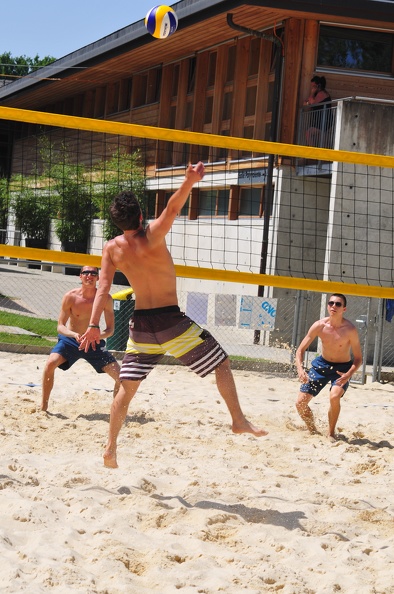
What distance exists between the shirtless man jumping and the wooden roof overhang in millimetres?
11418

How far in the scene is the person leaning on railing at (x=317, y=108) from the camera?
15914mm

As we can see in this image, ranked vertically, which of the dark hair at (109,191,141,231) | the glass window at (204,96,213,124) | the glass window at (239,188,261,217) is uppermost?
the glass window at (204,96,213,124)

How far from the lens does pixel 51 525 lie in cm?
447

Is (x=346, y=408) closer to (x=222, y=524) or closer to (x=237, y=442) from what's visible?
(x=237, y=442)

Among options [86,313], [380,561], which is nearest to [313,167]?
[86,313]

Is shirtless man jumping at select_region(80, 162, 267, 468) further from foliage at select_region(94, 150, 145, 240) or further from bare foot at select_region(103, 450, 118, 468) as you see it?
foliage at select_region(94, 150, 145, 240)

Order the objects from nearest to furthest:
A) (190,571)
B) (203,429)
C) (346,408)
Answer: (190,571) < (203,429) < (346,408)

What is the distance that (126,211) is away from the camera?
509 cm

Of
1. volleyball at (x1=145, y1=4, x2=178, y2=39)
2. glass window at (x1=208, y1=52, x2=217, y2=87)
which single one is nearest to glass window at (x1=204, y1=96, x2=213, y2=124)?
glass window at (x1=208, y1=52, x2=217, y2=87)

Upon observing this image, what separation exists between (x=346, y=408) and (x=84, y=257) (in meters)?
3.92

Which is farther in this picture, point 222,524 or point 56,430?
point 56,430

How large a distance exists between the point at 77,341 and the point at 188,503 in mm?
2689

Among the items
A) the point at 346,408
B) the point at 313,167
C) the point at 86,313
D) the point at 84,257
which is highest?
the point at 313,167

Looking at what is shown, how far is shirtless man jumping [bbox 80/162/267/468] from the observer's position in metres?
5.12
